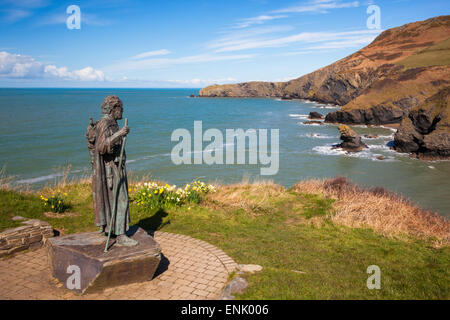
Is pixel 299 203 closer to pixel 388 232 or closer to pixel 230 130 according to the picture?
pixel 388 232

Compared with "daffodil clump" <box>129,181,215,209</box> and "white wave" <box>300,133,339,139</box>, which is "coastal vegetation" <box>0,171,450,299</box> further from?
"white wave" <box>300,133,339,139</box>

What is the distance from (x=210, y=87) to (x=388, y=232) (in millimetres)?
180418

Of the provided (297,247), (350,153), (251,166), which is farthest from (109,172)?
(350,153)

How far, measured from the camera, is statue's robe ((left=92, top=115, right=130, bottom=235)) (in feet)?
19.4

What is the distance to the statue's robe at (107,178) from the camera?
19.4 ft

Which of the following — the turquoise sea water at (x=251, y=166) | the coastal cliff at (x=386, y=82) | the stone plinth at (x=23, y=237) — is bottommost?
the turquoise sea water at (x=251, y=166)

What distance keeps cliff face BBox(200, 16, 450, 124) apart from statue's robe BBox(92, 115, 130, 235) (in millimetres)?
56067

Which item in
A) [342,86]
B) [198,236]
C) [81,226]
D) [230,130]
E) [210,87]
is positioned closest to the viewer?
[198,236]

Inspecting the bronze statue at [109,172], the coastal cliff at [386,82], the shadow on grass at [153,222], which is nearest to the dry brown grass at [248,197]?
the shadow on grass at [153,222]

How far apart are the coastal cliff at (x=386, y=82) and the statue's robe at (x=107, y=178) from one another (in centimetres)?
3317

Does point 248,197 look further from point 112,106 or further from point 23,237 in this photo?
point 112,106

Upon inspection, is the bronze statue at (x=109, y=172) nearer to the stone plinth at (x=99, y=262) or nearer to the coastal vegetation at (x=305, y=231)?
the stone plinth at (x=99, y=262)

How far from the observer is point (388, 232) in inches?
386
